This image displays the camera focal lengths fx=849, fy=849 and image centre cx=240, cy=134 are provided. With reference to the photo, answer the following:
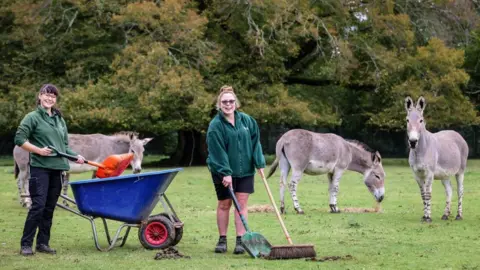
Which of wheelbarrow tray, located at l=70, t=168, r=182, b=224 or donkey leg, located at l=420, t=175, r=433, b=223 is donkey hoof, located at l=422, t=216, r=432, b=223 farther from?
wheelbarrow tray, located at l=70, t=168, r=182, b=224

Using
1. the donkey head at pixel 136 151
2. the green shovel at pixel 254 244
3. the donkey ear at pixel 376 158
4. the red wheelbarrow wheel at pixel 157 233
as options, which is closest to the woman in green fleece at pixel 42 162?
the red wheelbarrow wheel at pixel 157 233

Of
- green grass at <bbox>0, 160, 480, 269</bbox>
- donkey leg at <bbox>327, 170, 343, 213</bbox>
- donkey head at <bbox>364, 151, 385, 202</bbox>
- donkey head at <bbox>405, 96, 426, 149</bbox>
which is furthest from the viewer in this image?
donkey head at <bbox>364, 151, 385, 202</bbox>

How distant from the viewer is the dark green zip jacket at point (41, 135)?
9.98 m

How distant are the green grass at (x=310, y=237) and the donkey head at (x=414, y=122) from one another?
138 centimetres

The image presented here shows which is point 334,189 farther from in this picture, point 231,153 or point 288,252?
point 288,252

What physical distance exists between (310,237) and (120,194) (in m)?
2.97

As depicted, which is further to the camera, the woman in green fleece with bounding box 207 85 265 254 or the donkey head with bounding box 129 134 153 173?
the donkey head with bounding box 129 134 153 173

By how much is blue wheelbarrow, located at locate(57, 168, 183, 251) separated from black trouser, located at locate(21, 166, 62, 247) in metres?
0.20

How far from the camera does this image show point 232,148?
10125 millimetres

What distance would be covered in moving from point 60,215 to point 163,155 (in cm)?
2976

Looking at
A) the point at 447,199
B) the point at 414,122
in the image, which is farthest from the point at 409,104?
the point at 447,199

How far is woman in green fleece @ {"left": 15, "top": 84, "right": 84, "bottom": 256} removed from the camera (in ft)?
32.7

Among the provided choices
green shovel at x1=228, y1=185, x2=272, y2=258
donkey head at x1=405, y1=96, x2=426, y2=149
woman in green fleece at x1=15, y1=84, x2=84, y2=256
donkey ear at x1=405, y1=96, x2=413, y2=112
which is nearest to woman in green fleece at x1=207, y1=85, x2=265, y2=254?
green shovel at x1=228, y1=185, x2=272, y2=258

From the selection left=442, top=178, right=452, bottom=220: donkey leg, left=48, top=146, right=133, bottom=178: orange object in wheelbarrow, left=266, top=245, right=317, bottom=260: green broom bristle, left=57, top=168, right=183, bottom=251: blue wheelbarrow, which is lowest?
left=442, top=178, right=452, bottom=220: donkey leg
